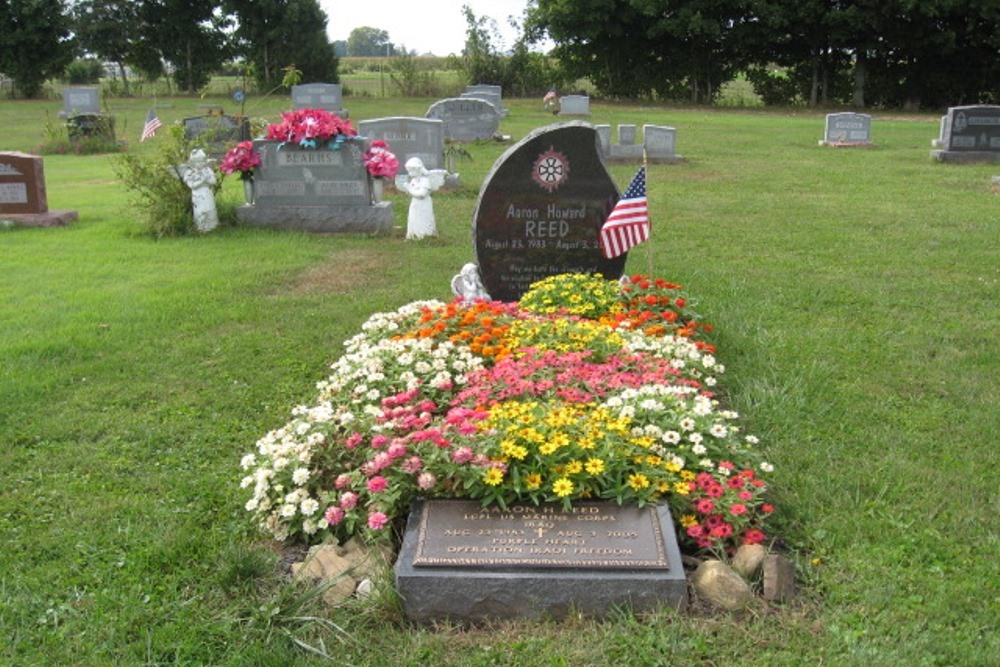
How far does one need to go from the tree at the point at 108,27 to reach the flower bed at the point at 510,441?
38252 millimetres

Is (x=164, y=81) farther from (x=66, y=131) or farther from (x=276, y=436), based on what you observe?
(x=276, y=436)

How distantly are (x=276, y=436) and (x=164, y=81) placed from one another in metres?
42.1

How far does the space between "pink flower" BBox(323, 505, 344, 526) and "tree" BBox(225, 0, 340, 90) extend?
3682cm

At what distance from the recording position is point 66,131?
21.7 meters

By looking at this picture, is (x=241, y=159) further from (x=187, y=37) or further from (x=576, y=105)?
(x=187, y=37)

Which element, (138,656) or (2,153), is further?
(2,153)

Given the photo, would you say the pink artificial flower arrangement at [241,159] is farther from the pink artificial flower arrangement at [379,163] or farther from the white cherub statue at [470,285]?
the white cherub statue at [470,285]

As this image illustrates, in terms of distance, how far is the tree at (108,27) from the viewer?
128 ft

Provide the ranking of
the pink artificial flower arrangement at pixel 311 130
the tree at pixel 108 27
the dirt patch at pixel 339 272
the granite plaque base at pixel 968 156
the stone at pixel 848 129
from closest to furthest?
1. the dirt patch at pixel 339 272
2. the pink artificial flower arrangement at pixel 311 130
3. the granite plaque base at pixel 968 156
4. the stone at pixel 848 129
5. the tree at pixel 108 27

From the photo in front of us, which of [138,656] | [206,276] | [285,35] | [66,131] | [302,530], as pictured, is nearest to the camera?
[138,656]

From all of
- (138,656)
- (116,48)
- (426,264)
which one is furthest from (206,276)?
(116,48)

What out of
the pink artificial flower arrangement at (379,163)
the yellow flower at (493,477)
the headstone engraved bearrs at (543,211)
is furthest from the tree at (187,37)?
the yellow flower at (493,477)

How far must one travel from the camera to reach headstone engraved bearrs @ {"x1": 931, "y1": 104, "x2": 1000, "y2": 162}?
1762cm

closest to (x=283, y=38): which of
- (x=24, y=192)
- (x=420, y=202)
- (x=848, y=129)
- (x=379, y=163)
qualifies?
(x=848, y=129)
